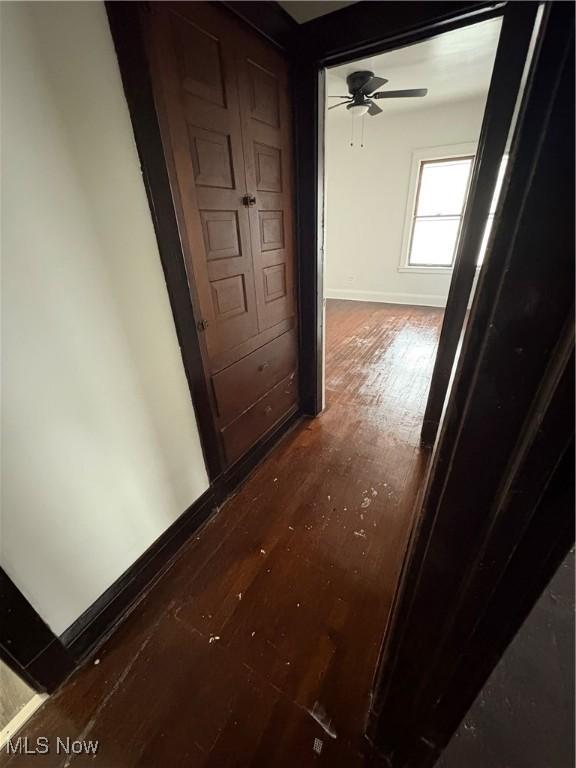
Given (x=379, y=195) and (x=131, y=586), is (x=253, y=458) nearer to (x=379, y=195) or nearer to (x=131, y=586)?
(x=131, y=586)

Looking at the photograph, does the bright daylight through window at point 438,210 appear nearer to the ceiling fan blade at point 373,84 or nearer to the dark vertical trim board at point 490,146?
the ceiling fan blade at point 373,84

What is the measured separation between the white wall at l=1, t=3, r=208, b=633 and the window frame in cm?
387

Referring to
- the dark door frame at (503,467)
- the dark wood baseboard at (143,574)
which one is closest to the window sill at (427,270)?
the dark wood baseboard at (143,574)

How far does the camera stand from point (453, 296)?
152 cm

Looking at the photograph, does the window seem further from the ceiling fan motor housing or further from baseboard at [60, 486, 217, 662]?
baseboard at [60, 486, 217, 662]

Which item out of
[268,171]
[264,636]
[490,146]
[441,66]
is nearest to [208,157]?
[268,171]

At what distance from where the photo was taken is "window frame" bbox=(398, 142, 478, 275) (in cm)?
392

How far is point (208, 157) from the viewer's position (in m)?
1.15

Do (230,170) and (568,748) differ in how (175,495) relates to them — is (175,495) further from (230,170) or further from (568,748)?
(230,170)

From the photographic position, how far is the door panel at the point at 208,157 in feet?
3.21

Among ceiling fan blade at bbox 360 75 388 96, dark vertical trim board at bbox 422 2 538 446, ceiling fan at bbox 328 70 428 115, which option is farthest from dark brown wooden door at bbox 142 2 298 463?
ceiling fan at bbox 328 70 428 115

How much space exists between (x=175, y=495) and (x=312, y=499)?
71 cm

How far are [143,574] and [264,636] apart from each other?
56 cm

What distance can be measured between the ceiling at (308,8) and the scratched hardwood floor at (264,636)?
6.97 ft
